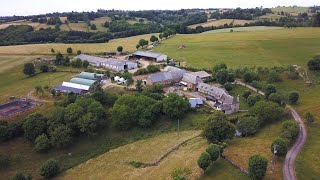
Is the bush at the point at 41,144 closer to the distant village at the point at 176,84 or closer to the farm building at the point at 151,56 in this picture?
the distant village at the point at 176,84

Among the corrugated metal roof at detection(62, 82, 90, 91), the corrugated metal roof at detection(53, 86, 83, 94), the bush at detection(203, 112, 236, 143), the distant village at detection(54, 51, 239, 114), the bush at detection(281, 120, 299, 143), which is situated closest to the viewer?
the bush at detection(281, 120, 299, 143)

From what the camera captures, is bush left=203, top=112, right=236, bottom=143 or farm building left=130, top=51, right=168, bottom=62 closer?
bush left=203, top=112, right=236, bottom=143

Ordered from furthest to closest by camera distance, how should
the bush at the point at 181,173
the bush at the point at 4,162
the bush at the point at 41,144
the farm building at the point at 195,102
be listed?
the farm building at the point at 195,102 → the bush at the point at 41,144 → the bush at the point at 4,162 → the bush at the point at 181,173

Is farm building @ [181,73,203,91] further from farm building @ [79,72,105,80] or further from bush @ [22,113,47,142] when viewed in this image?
bush @ [22,113,47,142]

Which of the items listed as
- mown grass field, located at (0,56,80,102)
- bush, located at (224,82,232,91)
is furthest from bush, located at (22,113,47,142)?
→ bush, located at (224,82,232,91)

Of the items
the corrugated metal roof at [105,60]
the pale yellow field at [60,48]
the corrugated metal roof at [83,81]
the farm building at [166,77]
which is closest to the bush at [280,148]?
the farm building at [166,77]

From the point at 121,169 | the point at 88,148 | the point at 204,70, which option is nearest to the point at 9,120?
the point at 88,148

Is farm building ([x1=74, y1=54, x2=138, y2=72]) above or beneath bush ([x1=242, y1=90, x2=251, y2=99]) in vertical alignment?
above
